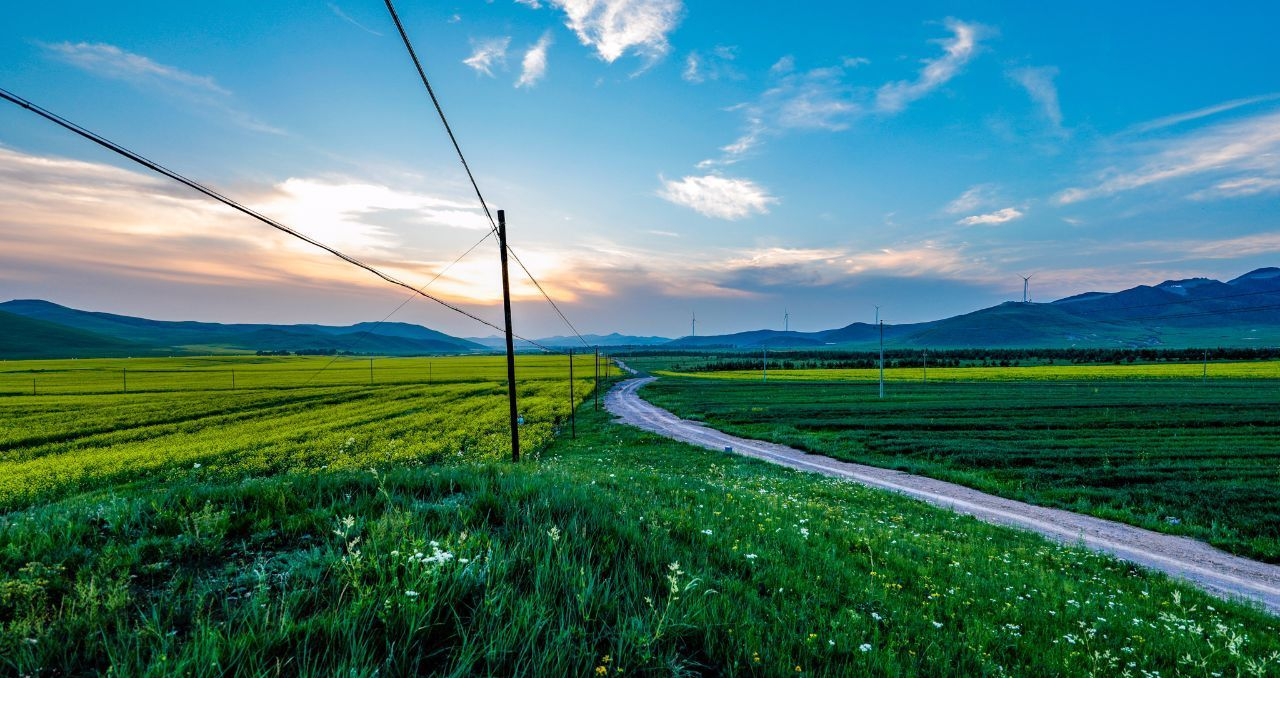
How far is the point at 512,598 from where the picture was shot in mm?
3857

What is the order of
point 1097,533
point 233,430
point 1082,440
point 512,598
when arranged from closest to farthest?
point 512,598
point 1097,533
point 1082,440
point 233,430

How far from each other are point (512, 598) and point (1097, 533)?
18754mm

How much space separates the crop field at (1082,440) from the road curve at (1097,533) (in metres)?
0.99

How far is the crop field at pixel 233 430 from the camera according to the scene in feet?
76.2

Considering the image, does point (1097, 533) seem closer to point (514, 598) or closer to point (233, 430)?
point (514, 598)

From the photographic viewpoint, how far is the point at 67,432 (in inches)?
1372

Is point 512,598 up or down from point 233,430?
up

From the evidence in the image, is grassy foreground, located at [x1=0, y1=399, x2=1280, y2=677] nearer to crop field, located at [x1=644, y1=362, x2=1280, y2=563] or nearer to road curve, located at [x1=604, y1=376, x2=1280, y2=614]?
road curve, located at [x1=604, y1=376, x2=1280, y2=614]

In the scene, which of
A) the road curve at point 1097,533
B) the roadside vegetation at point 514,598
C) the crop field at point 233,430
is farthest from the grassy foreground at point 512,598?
the crop field at point 233,430

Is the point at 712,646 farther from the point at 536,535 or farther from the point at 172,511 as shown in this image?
the point at 172,511

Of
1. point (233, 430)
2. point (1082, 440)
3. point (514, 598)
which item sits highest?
point (514, 598)

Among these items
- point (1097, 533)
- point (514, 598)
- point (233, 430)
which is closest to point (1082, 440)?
point (1097, 533)

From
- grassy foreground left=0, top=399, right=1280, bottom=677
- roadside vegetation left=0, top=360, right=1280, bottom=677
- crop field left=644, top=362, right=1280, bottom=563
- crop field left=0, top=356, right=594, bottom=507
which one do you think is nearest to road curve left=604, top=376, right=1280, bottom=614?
crop field left=644, top=362, right=1280, bottom=563

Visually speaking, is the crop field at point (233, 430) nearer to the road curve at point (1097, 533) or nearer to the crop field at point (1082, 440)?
the road curve at point (1097, 533)
